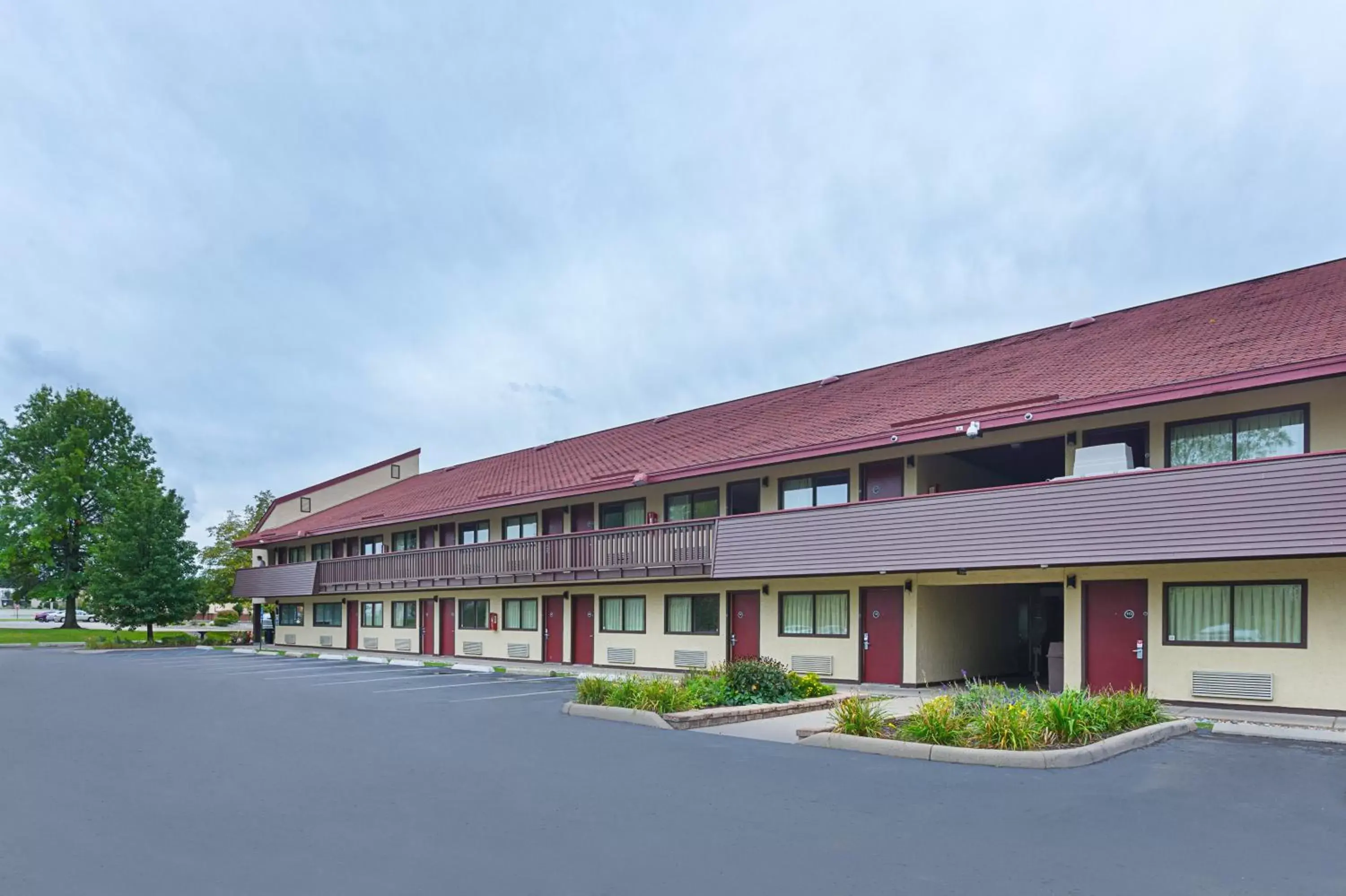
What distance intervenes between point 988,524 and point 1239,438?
14.4ft

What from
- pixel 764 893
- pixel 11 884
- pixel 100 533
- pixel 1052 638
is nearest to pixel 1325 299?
pixel 1052 638

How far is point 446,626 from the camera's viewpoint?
3491cm

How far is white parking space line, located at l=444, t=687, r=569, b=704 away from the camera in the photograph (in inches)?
748

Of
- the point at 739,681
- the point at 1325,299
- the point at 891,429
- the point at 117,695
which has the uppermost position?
the point at 1325,299

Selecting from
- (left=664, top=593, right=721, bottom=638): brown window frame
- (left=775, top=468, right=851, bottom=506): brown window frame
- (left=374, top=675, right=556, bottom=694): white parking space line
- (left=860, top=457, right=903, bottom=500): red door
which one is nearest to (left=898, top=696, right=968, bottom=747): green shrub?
(left=775, top=468, right=851, bottom=506): brown window frame

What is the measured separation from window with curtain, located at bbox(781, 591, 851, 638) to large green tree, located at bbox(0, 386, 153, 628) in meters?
48.6

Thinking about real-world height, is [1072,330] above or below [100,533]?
above

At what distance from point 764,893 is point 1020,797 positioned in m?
3.95

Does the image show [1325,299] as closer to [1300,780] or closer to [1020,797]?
[1300,780]

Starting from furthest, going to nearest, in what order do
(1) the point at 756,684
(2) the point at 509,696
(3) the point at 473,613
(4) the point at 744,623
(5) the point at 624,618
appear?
(3) the point at 473,613 → (5) the point at 624,618 → (4) the point at 744,623 → (2) the point at 509,696 → (1) the point at 756,684

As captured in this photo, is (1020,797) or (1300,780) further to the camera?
(1300,780)

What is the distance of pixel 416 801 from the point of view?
29.7 ft

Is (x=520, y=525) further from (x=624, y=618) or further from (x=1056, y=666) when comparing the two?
(x=1056, y=666)

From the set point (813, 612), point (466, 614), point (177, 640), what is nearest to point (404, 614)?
point (466, 614)
